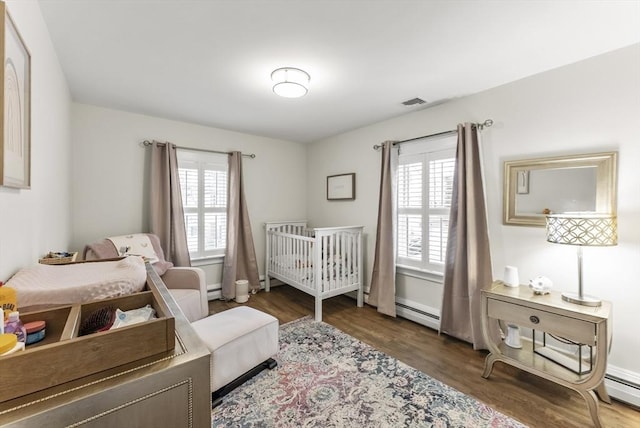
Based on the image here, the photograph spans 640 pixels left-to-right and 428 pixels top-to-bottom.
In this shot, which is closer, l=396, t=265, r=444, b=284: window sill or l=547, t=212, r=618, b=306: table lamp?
l=547, t=212, r=618, b=306: table lamp

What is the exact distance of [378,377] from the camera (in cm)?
195

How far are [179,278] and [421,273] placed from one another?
2445 mm

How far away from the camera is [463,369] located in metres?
2.06

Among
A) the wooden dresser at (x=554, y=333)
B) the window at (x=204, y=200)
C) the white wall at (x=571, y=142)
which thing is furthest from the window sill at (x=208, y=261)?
the wooden dresser at (x=554, y=333)

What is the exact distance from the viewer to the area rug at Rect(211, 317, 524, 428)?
5.16 ft

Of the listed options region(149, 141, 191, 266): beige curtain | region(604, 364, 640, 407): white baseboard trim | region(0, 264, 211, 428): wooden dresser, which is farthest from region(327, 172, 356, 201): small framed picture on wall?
region(0, 264, 211, 428): wooden dresser

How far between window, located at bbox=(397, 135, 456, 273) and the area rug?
3.79 ft

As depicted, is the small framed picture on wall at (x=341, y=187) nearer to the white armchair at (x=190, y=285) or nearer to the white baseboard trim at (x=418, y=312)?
the white baseboard trim at (x=418, y=312)

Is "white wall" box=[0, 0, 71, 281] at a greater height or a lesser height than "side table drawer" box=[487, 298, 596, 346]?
greater

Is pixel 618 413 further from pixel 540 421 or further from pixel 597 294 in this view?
pixel 597 294

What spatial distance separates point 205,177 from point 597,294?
392 centimetres

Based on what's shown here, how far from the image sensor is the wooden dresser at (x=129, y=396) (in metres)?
0.53

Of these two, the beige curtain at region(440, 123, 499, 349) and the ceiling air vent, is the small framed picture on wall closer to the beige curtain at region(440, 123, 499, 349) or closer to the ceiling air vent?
the ceiling air vent

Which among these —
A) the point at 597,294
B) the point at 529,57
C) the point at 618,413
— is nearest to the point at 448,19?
the point at 529,57
